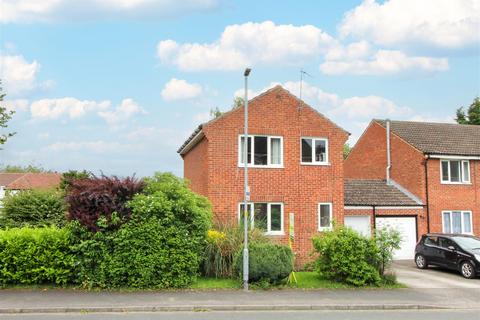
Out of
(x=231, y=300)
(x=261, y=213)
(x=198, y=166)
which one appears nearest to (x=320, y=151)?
(x=261, y=213)

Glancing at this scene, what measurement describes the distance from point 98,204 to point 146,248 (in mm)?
1955

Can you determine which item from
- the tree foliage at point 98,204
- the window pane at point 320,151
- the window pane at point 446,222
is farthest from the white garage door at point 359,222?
the tree foliage at point 98,204

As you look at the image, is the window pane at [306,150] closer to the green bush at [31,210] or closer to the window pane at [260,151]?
the window pane at [260,151]

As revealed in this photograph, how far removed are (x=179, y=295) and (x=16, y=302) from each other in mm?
4232

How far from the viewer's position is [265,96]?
2150 cm

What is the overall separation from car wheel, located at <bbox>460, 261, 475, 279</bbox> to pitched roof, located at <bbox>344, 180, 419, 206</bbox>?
20.0ft

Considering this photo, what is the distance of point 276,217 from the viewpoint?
21.2 m

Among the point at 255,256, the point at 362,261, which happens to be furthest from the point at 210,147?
the point at 362,261

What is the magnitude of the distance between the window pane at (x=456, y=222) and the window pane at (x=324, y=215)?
8684mm

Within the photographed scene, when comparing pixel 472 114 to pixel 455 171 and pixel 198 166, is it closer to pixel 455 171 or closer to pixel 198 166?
pixel 455 171

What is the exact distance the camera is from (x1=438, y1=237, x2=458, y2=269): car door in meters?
19.8

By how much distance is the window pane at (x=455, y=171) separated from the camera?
26.8 meters

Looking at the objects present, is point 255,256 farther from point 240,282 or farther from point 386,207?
point 386,207

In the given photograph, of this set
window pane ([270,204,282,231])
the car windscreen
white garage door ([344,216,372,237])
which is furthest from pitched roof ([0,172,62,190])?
the car windscreen
